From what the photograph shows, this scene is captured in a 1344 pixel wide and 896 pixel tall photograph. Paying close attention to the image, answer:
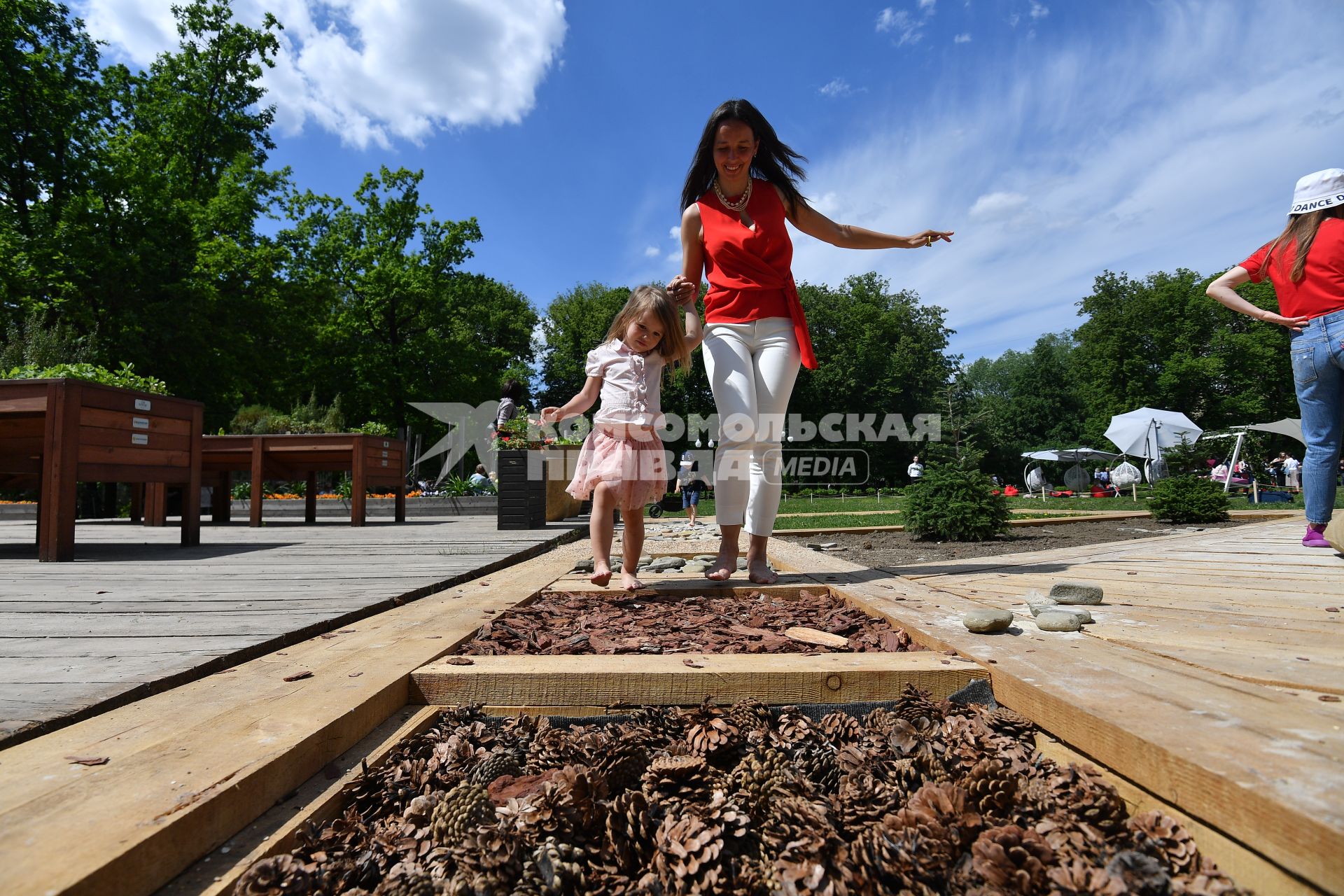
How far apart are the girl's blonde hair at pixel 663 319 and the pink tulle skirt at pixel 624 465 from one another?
13.8 inches

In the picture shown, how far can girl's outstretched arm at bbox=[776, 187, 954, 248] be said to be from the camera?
3.06m

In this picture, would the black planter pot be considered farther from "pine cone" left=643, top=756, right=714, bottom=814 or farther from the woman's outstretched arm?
"pine cone" left=643, top=756, right=714, bottom=814

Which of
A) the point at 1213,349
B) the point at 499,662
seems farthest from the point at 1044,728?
the point at 1213,349

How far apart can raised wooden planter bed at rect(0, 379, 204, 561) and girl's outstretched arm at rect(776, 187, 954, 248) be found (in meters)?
4.11

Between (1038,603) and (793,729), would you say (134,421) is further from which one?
(1038,603)

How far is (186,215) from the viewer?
16.4m

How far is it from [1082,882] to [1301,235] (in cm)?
437

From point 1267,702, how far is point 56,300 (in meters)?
19.3

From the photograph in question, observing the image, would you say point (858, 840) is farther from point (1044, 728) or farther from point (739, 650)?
point (739, 650)

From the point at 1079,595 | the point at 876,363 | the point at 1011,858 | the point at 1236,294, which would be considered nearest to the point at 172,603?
the point at 1011,858

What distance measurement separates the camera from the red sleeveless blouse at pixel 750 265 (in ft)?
9.14

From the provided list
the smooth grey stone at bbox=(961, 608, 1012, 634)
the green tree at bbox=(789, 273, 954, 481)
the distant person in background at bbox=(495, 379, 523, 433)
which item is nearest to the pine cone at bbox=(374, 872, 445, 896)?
the smooth grey stone at bbox=(961, 608, 1012, 634)

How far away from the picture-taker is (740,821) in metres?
0.87

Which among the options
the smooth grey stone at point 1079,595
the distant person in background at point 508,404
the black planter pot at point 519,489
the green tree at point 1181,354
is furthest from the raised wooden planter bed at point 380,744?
the green tree at point 1181,354
